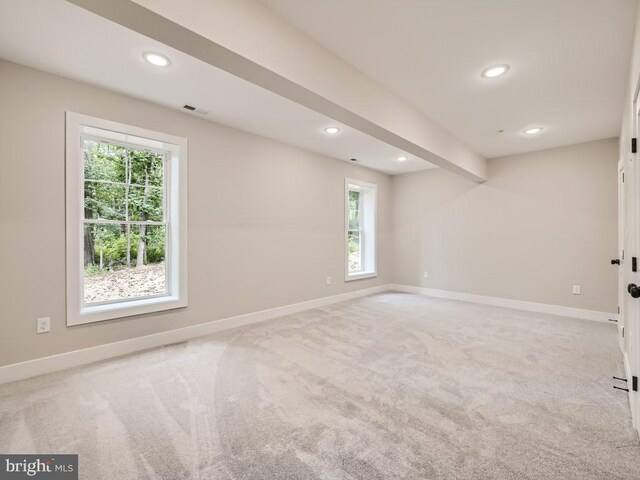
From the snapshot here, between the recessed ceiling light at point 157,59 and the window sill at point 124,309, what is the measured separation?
2.28 metres

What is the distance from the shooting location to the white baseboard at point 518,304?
4261mm

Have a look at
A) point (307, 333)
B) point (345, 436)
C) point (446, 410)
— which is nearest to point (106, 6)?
point (345, 436)

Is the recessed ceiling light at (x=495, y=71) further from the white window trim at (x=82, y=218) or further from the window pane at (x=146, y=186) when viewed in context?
the window pane at (x=146, y=186)

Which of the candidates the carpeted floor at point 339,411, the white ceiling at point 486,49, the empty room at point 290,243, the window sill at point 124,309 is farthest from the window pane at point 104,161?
the white ceiling at point 486,49

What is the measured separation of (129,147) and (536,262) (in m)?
5.83

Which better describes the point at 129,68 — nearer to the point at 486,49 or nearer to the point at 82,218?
the point at 82,218

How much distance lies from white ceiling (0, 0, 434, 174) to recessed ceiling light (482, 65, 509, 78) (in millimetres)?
1657

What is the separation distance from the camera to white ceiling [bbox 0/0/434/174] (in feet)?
6.41

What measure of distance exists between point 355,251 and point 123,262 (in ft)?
13.5

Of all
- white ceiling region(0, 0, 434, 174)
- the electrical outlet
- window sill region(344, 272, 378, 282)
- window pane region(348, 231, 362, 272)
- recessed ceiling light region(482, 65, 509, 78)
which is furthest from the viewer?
window pane region(348, 231, 362, 272)

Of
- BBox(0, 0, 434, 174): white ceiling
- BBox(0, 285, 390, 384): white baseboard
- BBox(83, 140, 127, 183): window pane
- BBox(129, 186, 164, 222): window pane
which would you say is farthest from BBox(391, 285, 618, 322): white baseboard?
BBox(83, 140, 127, 183): window pane

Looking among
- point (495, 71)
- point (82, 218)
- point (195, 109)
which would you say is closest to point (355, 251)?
point (195, 109)

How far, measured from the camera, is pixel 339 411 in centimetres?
203

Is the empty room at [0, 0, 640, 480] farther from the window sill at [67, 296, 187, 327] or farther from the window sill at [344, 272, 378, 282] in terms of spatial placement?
the window sill at [344, 272, 378, 282]
